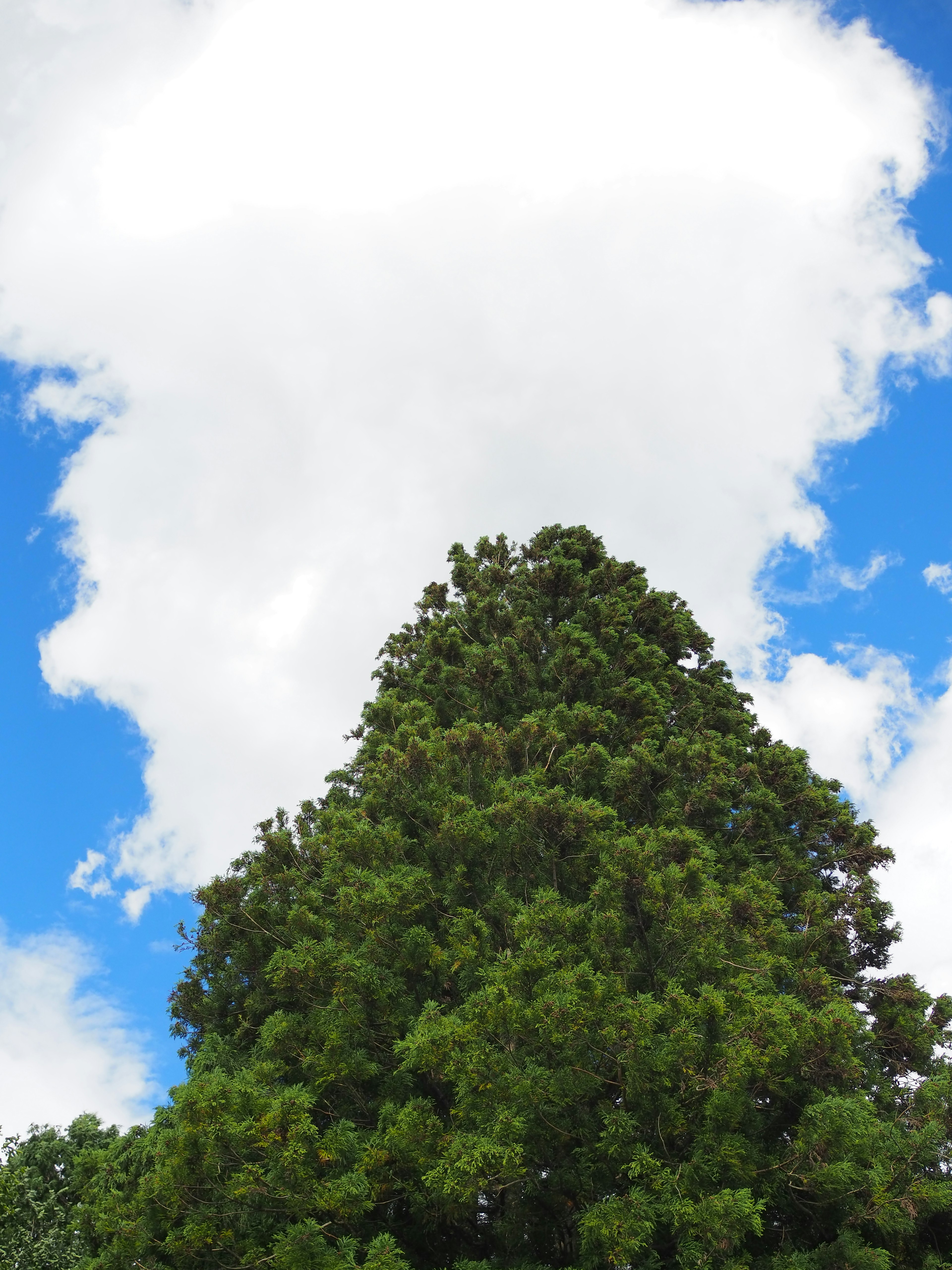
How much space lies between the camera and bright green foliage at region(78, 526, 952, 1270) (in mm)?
6348

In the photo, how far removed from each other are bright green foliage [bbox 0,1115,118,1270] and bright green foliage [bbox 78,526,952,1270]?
3.58 m

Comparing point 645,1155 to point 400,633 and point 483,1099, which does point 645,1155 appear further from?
point 400,633

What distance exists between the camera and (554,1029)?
6.40 metres

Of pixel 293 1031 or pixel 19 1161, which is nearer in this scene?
pixel 293 1031

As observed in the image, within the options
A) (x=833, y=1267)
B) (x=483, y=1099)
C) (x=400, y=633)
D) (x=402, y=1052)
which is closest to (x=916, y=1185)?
(x=833, y=1267)

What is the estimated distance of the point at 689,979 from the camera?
7496 millimetres

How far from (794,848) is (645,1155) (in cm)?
510

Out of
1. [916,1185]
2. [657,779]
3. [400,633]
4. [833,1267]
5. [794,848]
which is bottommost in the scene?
[833,1267]

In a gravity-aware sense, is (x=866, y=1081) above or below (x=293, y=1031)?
below

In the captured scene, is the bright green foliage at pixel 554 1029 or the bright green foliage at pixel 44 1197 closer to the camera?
the bright green foliage at pixel 554 1029

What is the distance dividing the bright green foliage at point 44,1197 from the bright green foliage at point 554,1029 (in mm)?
3576

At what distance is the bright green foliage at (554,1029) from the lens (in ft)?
20.8

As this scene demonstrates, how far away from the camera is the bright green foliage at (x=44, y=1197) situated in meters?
11.1

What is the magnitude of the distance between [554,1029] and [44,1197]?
35.7 feet
